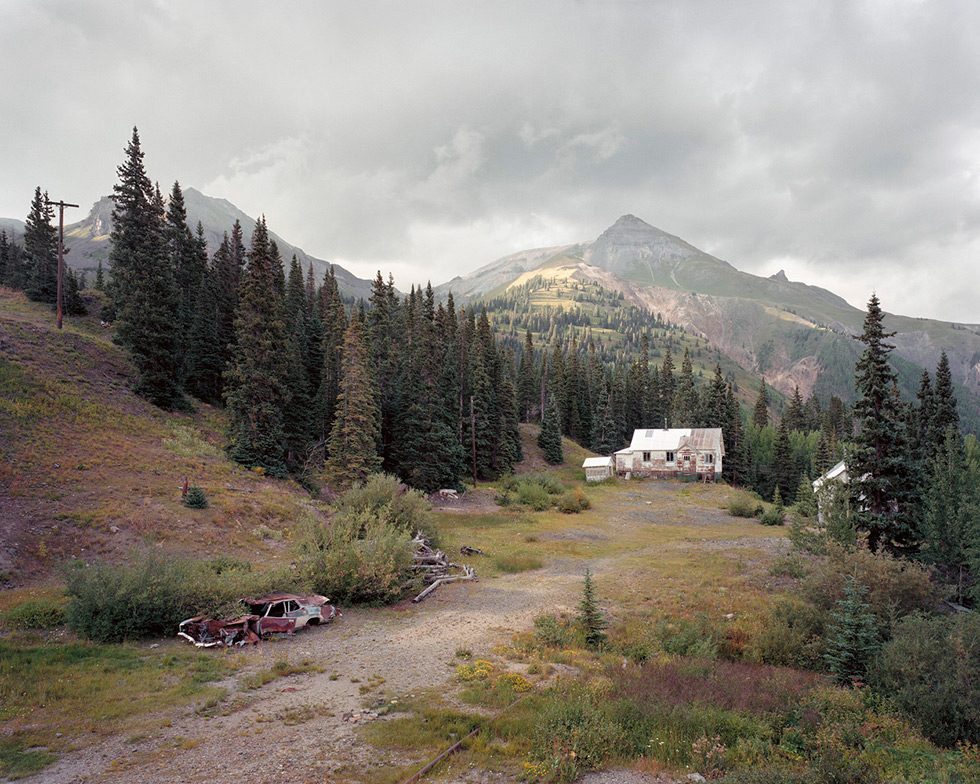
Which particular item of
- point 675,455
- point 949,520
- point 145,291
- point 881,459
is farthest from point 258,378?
point 675,455

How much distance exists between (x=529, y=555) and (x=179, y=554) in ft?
63.1

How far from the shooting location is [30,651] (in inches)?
568

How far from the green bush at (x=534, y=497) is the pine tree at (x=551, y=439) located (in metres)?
27.1

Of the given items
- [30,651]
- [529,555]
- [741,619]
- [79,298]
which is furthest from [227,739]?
[79,298]

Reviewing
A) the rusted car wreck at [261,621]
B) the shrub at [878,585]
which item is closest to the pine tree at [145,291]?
the rusted car wreck at [261,621]

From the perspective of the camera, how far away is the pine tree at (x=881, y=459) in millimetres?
28391

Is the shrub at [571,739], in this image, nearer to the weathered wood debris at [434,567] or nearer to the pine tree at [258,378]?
the weathered wood debris at [434,567]

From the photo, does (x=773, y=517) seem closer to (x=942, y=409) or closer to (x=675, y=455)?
(x=942, y=409)

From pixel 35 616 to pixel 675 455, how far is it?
73576 millimetres

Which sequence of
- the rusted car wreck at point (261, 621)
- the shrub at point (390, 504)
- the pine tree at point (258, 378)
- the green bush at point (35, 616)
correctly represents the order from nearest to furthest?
the green bush at point (35, 616), the rusted car wreck at point (261, 621), the shrub at point (390, 504), the pine tree at point (258, 378)

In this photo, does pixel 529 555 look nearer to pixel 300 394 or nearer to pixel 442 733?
pixel 442 733

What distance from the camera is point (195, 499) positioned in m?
28.5

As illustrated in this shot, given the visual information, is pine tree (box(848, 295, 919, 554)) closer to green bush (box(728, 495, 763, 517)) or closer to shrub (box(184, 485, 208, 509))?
green bush (box(728, 495, 763, 517))

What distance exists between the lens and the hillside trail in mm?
9586
